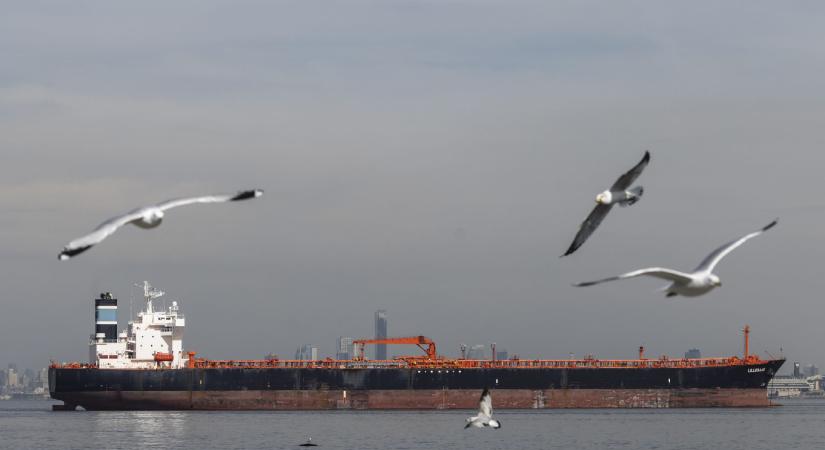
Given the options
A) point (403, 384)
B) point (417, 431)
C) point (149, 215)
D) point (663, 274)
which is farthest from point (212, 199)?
point (403, 384)

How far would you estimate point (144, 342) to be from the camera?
97562mm

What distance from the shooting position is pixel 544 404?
311 ft

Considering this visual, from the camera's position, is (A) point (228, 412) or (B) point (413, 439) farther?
(A) point (228, 412)

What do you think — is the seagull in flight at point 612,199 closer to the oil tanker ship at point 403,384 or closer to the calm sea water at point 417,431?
the calm sea water at point 417,431

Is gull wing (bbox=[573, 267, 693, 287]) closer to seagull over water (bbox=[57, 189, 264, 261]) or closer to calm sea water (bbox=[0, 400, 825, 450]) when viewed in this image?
seagull over water (bbox=[57, 189, 264, 261])

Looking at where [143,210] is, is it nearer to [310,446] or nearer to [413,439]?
[310,446]

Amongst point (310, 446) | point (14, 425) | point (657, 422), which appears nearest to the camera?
point (310, 446)

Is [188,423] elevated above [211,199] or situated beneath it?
situated beneath

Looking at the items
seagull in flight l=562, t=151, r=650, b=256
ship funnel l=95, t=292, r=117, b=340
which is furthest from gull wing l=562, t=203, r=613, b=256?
ship funnel l=95, t=292, r=117, b=340

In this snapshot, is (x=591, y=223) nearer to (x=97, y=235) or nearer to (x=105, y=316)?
(x=97, y=235)

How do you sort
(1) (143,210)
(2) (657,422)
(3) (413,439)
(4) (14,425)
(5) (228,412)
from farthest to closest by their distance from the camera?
1. (5) (228,412)
2. (4) (14,425)
3. (2) (657,422)
4. (3) (413,439)
5. (1) (143,210)

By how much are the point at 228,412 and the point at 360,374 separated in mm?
9951

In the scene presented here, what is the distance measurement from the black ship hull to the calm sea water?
39.9 inches

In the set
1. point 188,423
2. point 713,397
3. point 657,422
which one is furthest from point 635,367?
point 188,423
